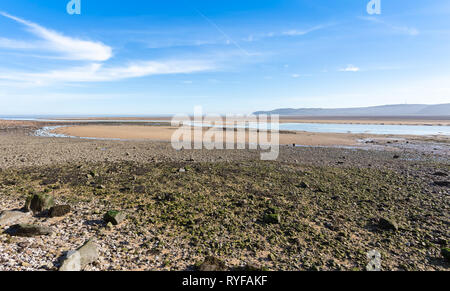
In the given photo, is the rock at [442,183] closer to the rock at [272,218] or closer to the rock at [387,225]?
the rock at [387,225]

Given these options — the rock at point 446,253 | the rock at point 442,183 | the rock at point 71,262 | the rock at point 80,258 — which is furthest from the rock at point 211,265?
the rock at point 442,183

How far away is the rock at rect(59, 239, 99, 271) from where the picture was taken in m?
5.22

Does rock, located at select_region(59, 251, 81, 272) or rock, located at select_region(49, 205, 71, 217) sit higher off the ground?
rock, located at select_region(49, 205, 71, 217)

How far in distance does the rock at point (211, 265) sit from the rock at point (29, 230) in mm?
4679

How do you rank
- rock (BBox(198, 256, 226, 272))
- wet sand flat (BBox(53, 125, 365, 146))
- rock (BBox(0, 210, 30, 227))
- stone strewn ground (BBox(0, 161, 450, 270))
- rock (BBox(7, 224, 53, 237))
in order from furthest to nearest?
1. wet sand flat (BBox(53, 125, 365, 146))
2. rock (BBox(0, 210, 30, 227))
3. rock (BBox(7, 224, 53, 237))
4. stone strewn ground (BBox(0, 161, 450, 270))
5. rock (BBox(198, 256, 226, 272))

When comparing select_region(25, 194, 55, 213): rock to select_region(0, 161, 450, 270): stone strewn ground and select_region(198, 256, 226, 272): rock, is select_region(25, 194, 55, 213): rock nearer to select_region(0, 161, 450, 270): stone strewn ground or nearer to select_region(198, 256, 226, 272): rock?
select_region(0, 161, 450, 270): stone strewn ground

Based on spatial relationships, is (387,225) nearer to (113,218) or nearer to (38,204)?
(113,218)

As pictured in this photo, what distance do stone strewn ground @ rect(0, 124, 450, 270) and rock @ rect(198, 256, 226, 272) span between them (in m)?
0.26

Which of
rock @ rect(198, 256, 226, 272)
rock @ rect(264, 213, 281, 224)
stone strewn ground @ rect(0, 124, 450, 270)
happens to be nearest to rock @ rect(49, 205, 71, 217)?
stone strewn ground @ rect(0, 124, 450, 270)

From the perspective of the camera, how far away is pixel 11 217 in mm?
7680

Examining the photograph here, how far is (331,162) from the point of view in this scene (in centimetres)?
1912

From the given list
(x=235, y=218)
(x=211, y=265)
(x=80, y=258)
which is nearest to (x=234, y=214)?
(x=235, y=218)

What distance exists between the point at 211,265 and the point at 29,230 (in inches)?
208
